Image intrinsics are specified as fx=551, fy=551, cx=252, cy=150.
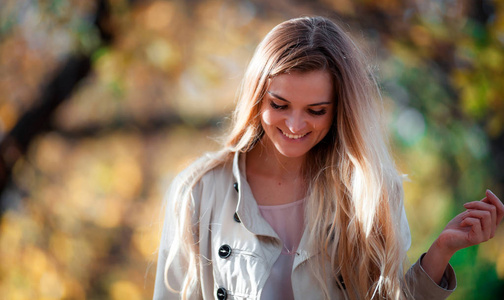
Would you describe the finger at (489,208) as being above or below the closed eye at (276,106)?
below

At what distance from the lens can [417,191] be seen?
2.98 meters

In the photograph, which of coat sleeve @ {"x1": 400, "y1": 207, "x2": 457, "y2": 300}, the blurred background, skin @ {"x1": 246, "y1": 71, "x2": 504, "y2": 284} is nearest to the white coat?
coat sleeve @ {"x1": 400, "y1": 207, "x2": 457, "y2": 300}

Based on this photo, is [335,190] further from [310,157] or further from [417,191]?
[417,191]

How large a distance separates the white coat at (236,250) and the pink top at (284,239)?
0.03 meters

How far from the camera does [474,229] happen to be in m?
1.33

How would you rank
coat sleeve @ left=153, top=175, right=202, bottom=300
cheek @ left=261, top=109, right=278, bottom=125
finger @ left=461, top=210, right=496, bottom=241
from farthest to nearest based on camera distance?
coat sleeve @ left=153, top=175, right=202, bottom=300 < cheek @ left=261, top=109, right=278, bottom=125 < finger @ left=461, top=210, right=496, bottom=241

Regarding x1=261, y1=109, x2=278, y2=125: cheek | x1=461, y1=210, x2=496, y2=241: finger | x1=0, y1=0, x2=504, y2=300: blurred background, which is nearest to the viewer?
x1=461, y1=210, x2=496, y2=241: finger

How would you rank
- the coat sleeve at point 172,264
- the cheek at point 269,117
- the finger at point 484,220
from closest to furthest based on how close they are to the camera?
the finger at point 484,220, the cheek at point 269,117, the coat sleeve at point 172,264

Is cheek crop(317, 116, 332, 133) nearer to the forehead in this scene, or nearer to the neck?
the forehead

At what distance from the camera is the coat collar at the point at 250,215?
1.50 metres

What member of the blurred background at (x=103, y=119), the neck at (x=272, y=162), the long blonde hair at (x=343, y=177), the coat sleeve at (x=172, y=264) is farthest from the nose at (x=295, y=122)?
the blurred background at (x=103, y=119)

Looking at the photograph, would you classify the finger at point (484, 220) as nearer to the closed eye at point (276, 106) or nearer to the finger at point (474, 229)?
the finger at point (474, 229)

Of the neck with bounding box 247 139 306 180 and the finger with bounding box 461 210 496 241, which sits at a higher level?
the neck with bounding box 247 139 306 180

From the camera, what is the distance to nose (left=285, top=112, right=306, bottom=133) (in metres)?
1.41
